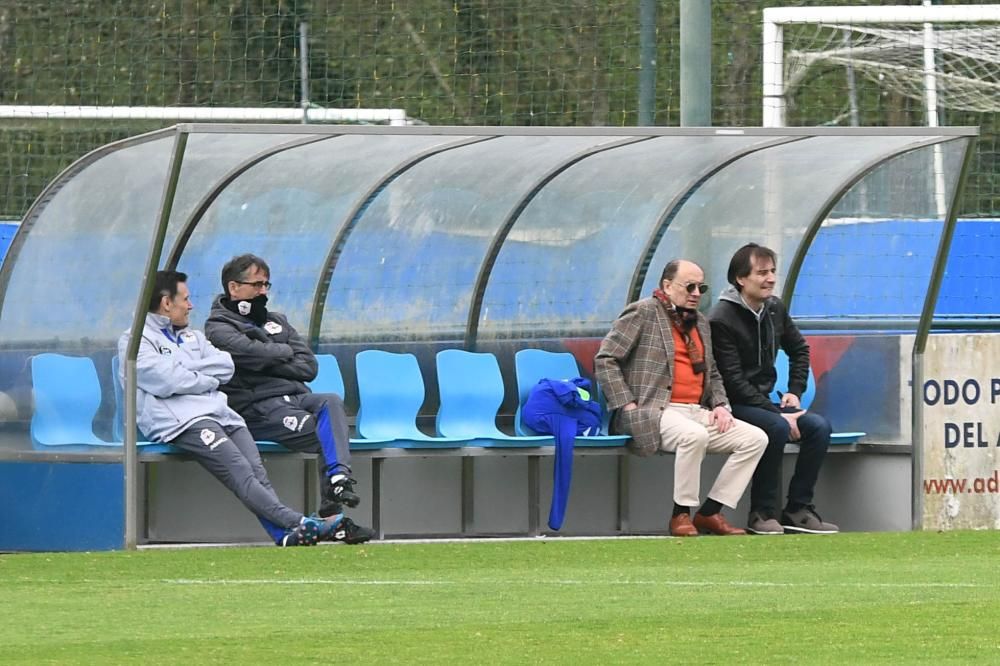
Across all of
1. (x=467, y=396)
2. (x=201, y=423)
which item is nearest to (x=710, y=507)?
(x=467, y=396)

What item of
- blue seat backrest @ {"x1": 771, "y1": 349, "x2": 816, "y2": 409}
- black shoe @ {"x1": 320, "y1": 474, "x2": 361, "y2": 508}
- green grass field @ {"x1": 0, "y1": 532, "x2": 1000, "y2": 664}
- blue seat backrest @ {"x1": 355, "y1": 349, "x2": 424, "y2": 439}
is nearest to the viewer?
green grass field @ {"x1": 0, "y1": 532, "x2": 1000, "y2": 664}

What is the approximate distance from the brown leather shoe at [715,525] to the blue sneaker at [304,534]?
2110mm

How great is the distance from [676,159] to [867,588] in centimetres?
419

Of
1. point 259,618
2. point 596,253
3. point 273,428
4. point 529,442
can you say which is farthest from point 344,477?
point 259,618

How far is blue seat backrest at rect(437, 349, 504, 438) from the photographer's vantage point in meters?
12.1

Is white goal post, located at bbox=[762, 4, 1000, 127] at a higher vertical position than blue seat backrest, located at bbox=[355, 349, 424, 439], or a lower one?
higher

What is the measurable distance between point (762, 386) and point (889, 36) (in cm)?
493

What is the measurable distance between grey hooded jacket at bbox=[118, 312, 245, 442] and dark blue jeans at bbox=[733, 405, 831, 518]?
2706mm

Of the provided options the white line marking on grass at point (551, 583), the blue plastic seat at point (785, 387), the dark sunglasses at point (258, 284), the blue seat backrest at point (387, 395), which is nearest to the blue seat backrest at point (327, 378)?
the blue seat backrest at point (387, 395)

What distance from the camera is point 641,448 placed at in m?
11.6

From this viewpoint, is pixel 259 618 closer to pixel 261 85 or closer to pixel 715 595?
pixel 715 595

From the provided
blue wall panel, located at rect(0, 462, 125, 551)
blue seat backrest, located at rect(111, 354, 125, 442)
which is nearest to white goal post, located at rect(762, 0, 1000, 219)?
blue seat backrest, located at rect(111, 354, 125, 442)

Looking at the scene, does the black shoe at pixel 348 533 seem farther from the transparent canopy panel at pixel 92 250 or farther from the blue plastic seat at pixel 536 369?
the blue plastic seat at pixel 536 369

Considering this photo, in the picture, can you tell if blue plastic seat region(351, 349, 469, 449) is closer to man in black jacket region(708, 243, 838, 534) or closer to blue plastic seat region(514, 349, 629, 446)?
blue plastic seat region(514, 349, 629, 446)
